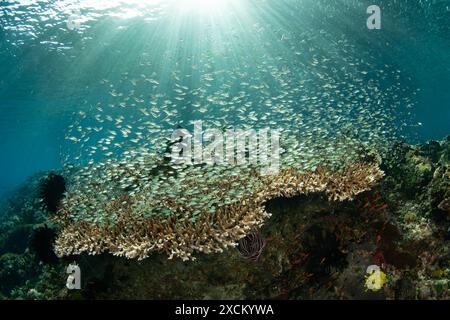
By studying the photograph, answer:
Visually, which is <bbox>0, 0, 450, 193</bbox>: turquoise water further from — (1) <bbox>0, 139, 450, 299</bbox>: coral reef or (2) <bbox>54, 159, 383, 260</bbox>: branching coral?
(1) <bbox>0, 139, 450, 299</bbox>: coral reef

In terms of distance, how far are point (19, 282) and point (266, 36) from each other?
91.2ft

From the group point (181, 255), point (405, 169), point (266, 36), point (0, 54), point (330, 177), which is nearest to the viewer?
point (181, 255)

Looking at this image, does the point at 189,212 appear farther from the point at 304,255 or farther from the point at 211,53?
the point at 211,53

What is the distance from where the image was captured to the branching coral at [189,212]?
5.96 m

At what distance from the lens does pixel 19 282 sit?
581 inches

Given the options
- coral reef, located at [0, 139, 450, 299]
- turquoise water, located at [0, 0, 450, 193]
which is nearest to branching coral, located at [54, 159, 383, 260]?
coral reef, located at [0, 139, 450, 299]

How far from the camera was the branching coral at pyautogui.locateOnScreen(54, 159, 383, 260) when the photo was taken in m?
5.96

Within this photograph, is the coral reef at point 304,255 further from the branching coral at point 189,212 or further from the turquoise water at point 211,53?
the turquoise water at point 211,53

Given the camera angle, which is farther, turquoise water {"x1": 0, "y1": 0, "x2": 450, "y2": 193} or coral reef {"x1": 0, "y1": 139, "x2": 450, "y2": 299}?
→ turquoise water {"x1": 0, "y1": 0, "x2": 450, "y2": 193}

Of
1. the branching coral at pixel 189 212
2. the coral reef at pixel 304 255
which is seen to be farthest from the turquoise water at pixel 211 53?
the coral reef at pixel 304 255

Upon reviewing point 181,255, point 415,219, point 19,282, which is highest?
point 181,255
